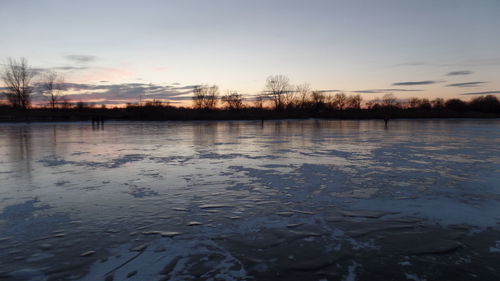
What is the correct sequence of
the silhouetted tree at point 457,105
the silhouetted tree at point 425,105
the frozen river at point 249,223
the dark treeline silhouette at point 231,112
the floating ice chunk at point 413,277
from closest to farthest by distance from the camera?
the floating ice chunk at point 413,277 < the frozen river at point 249,223 < the dark treeline silhouette at point 231,112 < the silhouetted tree at point 457,105 < the silhouetted tree at point 425,105

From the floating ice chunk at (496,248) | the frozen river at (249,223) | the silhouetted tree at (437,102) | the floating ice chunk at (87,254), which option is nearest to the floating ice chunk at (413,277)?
the frozen river at (249,223)

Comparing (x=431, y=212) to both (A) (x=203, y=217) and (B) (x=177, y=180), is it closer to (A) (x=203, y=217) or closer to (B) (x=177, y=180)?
(A) (x=203, y=217)

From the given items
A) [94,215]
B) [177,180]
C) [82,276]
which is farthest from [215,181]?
[82,276]

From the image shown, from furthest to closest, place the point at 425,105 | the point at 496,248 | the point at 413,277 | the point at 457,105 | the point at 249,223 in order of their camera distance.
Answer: the point at 425,105, the point at 457,105, the point at 249,223, the point at 496,248, the point at 413,277

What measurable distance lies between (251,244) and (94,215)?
7.49ft

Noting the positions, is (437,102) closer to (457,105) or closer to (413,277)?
(457,105)

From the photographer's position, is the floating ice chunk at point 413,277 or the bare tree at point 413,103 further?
the bare tree at point 413,103

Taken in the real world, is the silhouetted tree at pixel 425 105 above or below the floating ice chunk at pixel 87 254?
above

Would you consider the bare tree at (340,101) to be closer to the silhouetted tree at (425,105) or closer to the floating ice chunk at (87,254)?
the silhouetted tree at (425,105)

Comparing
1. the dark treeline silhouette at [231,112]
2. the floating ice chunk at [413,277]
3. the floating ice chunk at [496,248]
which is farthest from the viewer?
the dark treeline silhouette at [231,112]

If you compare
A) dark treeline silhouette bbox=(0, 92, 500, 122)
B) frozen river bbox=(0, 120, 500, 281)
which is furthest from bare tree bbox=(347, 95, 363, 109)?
frozen river bbox=(0, 120, 500, 281)

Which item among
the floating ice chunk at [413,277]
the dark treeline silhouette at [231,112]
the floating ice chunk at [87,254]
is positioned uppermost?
the dark treeline silhouette at [231,112]

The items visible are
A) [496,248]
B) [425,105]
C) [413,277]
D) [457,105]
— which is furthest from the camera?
[425,105]

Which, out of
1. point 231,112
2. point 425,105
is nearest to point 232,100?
point 231,112
